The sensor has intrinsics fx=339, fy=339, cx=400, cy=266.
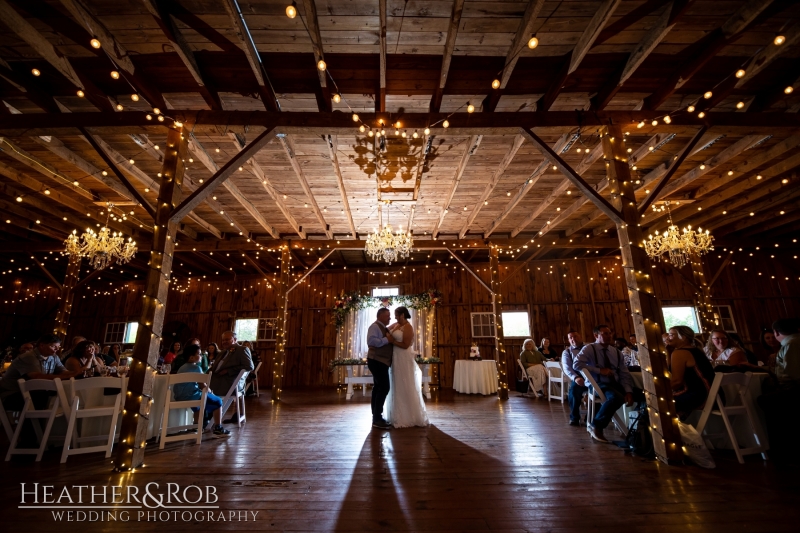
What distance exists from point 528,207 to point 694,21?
4.27 m

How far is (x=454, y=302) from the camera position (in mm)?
10812

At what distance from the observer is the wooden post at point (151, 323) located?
2.94m

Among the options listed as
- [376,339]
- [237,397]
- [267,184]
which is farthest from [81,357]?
[376,339]

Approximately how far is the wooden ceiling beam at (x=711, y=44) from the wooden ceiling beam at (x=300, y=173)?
4.56 metres

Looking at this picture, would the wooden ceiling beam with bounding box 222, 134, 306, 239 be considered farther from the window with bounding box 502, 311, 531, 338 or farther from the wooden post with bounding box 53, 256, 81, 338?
the window with bounding box 502, 311, 531, 338

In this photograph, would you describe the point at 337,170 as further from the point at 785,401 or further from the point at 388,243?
the point at 785,401

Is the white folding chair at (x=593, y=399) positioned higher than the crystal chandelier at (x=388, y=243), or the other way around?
the crystal chandelier at (x=388, y=243)

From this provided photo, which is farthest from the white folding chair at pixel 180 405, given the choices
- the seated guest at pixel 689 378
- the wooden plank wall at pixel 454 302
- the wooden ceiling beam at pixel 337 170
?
the wooden plank wall at pixel 454 302

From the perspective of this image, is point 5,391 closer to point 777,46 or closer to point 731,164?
point 777,46

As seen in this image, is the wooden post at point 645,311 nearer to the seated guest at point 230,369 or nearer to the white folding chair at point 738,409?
the white folding chair at point 738,409

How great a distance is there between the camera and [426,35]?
10.7 feet

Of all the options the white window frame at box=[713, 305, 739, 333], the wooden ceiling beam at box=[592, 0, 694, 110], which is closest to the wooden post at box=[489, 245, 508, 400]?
the wooden ceiling beam at box=[592, 0, 694, 110]

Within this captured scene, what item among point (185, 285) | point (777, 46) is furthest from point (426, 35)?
point (185, 285)

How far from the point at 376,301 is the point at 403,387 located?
20.4 ft
